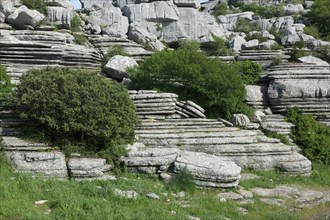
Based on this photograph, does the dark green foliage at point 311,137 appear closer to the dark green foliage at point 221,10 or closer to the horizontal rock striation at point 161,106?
the horizontal rock striation at point 161,106

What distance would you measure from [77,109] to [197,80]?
6692mm

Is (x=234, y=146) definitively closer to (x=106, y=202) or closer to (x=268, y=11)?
(x=106, y=202)

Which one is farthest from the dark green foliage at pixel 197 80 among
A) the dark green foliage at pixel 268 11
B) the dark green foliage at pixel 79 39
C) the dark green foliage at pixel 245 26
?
the dark green foliage at pixel 268 11

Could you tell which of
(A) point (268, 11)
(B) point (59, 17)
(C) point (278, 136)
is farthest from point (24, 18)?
(A) point (268, 11)

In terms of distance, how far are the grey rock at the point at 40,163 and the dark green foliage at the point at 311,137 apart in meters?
10.1

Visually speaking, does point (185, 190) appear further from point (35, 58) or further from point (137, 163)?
point (35, 58)

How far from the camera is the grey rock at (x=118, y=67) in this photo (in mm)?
19406

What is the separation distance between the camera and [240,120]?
54.1 ft

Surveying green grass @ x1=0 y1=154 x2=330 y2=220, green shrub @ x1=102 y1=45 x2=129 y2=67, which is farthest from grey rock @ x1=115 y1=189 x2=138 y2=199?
green shrub @ x1=102 y1=45 x2=129 y2=67

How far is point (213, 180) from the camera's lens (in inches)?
456

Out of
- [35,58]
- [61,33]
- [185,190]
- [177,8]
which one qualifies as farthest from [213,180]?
[177,8]

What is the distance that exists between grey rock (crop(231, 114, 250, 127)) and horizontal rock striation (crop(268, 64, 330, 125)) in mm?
3493

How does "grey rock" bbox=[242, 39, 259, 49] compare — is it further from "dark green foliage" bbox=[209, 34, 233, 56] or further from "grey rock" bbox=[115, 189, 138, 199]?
"grey rock" bbox=[115, 189, 138, 199]

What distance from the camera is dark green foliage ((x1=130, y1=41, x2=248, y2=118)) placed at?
54.9ft
